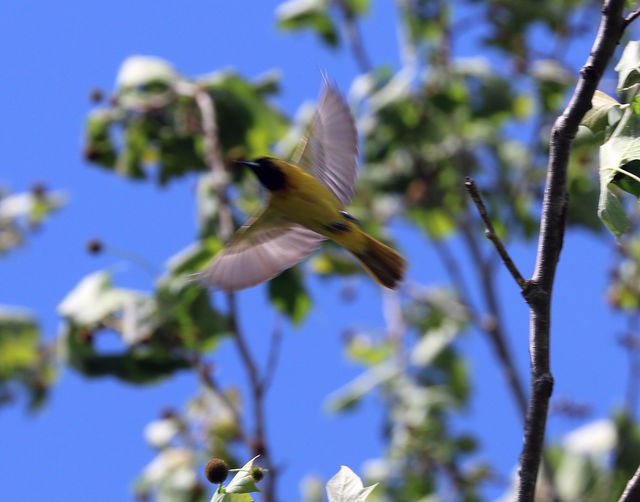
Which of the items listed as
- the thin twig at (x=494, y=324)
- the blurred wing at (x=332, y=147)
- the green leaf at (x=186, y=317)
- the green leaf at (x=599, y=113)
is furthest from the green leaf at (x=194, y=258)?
the green leaf at (x=599, y=113)

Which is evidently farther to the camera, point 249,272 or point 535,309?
point 249,272

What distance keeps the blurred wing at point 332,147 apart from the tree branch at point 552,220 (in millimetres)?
1691

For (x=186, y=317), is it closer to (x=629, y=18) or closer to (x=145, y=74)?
(x=145, y=74)

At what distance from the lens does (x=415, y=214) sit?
693cm

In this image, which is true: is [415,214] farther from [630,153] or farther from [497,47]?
[630,153]

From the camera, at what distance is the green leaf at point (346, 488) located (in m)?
1.57

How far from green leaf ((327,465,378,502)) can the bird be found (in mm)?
1164

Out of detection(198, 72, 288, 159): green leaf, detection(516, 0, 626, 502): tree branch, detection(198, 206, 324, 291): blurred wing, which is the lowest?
detection(516, 0, 626, 502): tree branch

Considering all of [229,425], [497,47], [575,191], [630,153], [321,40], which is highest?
[321,40]

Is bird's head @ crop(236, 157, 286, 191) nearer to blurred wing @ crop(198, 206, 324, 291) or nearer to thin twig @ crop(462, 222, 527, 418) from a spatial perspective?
blurred wing @ crop(198, 206, 324, 291)

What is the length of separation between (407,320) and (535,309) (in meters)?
5.66

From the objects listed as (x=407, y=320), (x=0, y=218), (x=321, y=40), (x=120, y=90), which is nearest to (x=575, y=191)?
(x=407, y=320)

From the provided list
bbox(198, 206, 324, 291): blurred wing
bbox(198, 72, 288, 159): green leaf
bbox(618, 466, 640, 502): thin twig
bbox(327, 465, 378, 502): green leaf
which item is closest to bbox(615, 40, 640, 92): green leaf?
bbox(618, 466, 640, 502): thin twig

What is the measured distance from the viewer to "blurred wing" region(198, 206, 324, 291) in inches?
114
